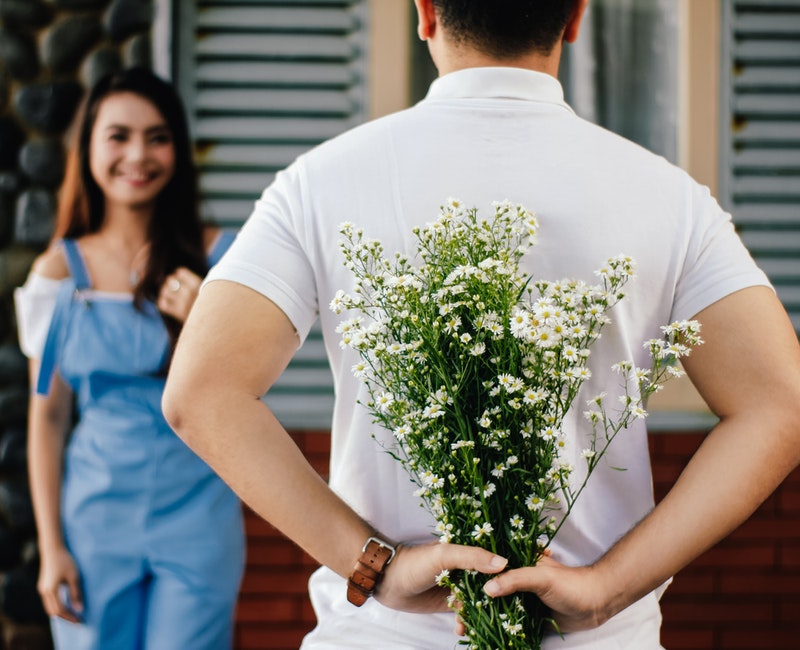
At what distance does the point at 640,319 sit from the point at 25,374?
9.04 ft

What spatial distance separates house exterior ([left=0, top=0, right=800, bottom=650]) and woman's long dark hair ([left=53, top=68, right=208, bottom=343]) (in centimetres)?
50

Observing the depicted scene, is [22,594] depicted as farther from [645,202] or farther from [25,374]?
[645,202]

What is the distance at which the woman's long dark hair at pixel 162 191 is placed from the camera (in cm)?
294

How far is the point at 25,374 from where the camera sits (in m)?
3.49

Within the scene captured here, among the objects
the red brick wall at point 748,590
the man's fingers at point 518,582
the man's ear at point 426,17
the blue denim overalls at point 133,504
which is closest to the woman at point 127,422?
the blue denim overalls at point 133,504

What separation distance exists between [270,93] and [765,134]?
1891 millimetres

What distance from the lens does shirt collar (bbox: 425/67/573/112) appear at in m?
1.35

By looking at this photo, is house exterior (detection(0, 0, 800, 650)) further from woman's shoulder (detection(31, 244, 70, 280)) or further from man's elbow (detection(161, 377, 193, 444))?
man's elbow (detection(161, 377, 193, 444))

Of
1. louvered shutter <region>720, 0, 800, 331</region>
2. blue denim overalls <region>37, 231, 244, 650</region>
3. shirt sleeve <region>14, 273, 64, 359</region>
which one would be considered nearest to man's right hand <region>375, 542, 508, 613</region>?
blue denim overalls <region>37, 231, 244, 650</region>

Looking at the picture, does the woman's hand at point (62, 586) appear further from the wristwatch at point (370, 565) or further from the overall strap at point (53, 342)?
the wristwatch at point (370, 565)

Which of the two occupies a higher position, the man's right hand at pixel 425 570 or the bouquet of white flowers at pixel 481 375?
the bouquet of white flowers at pixel 481 375

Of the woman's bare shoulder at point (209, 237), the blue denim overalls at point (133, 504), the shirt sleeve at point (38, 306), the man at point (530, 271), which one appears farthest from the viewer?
the woman's bare shoulder at point (209, 237)

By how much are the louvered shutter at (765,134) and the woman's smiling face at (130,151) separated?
2.09 meters

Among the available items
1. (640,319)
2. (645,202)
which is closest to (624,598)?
(640,319)
